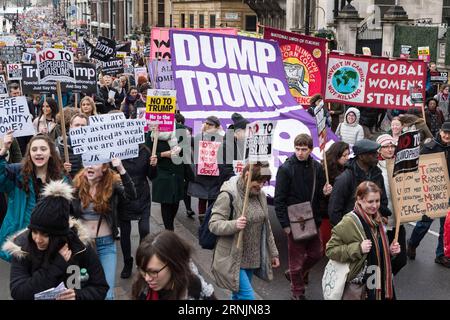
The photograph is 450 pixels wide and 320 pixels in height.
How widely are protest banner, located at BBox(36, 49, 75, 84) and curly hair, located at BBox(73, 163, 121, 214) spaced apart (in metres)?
3.91

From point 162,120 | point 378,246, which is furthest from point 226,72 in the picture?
point 378,246

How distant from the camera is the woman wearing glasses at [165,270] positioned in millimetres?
3473

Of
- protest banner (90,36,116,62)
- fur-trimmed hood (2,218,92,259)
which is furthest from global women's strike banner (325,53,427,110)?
protest banner (90,36,116,62)

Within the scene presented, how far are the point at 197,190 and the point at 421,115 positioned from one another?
381 cm

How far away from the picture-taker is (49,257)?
389cm

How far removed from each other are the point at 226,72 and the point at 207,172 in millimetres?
1721

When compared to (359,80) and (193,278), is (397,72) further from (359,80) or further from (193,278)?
(193,278)

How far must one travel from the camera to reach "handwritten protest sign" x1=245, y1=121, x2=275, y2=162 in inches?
225

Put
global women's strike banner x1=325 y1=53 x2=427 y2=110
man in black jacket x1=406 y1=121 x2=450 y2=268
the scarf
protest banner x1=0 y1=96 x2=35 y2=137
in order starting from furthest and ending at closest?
1. global women's strike banner x1=325 y1=53 x2=427 y2=110
2. man in black jacket x1=406 y1=121 x2=450 y2=268
3. protest banner x1=0 y1=96 x2=35 y2=137
4. the scarf

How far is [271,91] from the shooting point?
395 inches

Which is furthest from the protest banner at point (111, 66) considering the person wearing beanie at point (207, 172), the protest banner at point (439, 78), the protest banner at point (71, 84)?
the person wearing beanie at point (207, 172)

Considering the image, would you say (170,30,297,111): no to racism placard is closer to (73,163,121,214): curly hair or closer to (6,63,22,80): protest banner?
(73,163,121,214): curly hair

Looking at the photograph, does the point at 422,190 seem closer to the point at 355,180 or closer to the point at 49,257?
the point at 355,180
